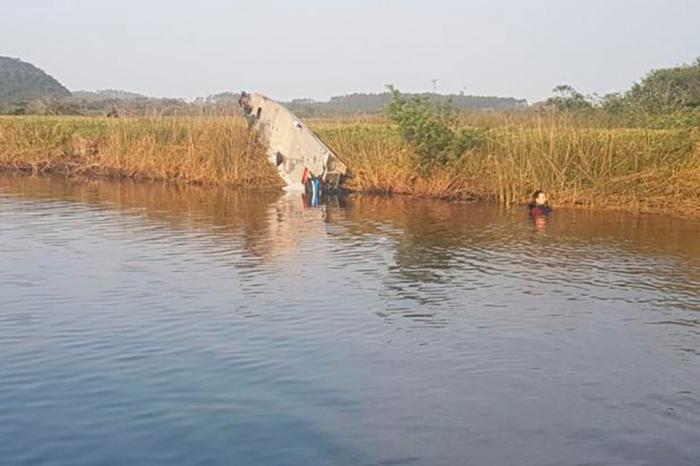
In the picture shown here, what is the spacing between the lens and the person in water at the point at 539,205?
17625 mm

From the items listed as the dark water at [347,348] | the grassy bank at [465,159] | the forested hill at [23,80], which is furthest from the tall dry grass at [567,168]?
the forested hill at [23,80]

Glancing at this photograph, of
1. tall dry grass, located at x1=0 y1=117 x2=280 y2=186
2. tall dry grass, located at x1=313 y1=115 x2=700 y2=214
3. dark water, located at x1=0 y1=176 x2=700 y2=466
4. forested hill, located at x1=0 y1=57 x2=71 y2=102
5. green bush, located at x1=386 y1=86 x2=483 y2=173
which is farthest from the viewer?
forested hill, located at x1=0 y1=57 x2=71 y2=102

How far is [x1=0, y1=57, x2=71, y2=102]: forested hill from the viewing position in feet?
445

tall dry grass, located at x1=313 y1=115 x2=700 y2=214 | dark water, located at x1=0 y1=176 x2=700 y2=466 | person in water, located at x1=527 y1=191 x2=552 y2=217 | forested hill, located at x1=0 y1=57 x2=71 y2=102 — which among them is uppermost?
forested hill, located at x1=0 y1=57 x2=71 y2=102

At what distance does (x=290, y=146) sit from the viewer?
22.8 meters

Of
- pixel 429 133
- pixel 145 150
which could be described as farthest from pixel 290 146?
pixel 145 150

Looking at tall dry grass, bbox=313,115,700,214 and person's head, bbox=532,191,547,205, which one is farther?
tall dry grass, bbox=313,115,700,214

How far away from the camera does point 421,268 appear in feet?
39.2

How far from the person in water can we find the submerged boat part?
5742 millimetres

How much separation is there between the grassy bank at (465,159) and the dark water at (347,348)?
413 cm

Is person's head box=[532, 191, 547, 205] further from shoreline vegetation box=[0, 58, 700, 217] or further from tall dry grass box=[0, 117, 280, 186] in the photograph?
tall dry grass box=[0, 117, 280, 186]

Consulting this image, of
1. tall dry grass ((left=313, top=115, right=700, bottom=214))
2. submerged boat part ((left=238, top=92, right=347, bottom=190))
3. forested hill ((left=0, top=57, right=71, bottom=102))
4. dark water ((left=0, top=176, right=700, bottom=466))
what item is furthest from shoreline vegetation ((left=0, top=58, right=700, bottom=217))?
forested hill ((left=0, top=57, right=71, bottom=102))

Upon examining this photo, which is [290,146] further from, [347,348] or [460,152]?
[347,348]

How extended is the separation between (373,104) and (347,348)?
59911mm
